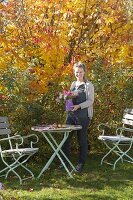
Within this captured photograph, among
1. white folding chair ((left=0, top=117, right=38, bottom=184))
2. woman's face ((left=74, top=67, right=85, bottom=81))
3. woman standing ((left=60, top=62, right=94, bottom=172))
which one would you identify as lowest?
white folding chair ((left=0, top=117, right=38, bottom=184))

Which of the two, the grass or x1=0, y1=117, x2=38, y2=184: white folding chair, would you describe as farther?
x1=0, y1=117, x2=38, y2=184: white folding chair

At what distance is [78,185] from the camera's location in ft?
21.8

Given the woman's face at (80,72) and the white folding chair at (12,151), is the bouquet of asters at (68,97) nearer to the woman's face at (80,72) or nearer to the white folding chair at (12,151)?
the woman's face at (80,72)

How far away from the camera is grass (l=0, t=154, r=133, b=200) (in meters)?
5.98

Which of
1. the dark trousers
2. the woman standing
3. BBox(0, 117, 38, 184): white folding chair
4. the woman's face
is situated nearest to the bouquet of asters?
the woman standing

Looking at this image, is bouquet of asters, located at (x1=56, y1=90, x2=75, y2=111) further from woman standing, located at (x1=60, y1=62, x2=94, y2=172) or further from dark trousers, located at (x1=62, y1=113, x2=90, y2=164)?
dark trousers, located at (x1=62, y1=113, x2=90, y2=164)

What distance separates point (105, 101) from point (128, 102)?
59 cm

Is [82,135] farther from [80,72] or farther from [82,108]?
[80,72]

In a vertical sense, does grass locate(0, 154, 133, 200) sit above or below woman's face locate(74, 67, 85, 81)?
below

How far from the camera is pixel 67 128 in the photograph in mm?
6883

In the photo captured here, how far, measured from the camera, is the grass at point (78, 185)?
5980 mm

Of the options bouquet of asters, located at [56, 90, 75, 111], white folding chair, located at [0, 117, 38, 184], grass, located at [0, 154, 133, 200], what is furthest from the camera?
bouquet of asters, located at [56, 90, 75, 111]

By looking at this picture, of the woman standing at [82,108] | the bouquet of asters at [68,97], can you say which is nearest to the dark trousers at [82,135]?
the woman standing at [82,108]

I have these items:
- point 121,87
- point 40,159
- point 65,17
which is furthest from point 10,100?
point 65,17
